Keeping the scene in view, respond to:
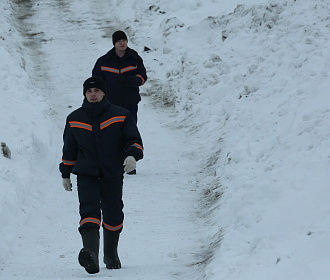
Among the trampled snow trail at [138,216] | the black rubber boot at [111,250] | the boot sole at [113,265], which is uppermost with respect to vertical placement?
the black rubber boot at [111,250]

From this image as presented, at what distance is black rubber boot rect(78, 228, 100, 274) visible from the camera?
17.1 feet

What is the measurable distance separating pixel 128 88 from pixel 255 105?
7.19 feet

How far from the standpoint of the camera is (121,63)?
349 inches

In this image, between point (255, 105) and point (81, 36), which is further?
point (81, 36)

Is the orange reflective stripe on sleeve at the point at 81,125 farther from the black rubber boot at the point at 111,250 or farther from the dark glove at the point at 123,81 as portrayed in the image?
the dark glove at the point at 123,81

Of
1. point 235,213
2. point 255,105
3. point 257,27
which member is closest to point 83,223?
point 235,213

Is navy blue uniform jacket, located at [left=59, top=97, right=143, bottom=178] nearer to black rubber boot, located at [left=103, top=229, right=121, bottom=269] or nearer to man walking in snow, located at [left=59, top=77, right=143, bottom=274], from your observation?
man walking in snow, located at [left=59, top=77, right=143, bottom=274]

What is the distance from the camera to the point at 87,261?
5250 millimetres

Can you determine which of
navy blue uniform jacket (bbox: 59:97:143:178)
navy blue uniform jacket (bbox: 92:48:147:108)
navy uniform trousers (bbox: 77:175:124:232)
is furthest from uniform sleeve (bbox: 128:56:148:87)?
navy uniform trousers (bbox: 77:175:124:232)

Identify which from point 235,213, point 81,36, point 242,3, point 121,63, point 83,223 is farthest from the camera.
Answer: point 81,36

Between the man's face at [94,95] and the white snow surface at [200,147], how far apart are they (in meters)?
1.63

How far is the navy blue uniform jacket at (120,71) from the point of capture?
29.0ft

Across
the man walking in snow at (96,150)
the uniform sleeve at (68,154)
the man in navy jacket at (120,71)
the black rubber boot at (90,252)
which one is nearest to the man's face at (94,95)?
the man walking in snow at (96,150)

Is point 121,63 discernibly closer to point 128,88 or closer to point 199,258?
point 128,88
